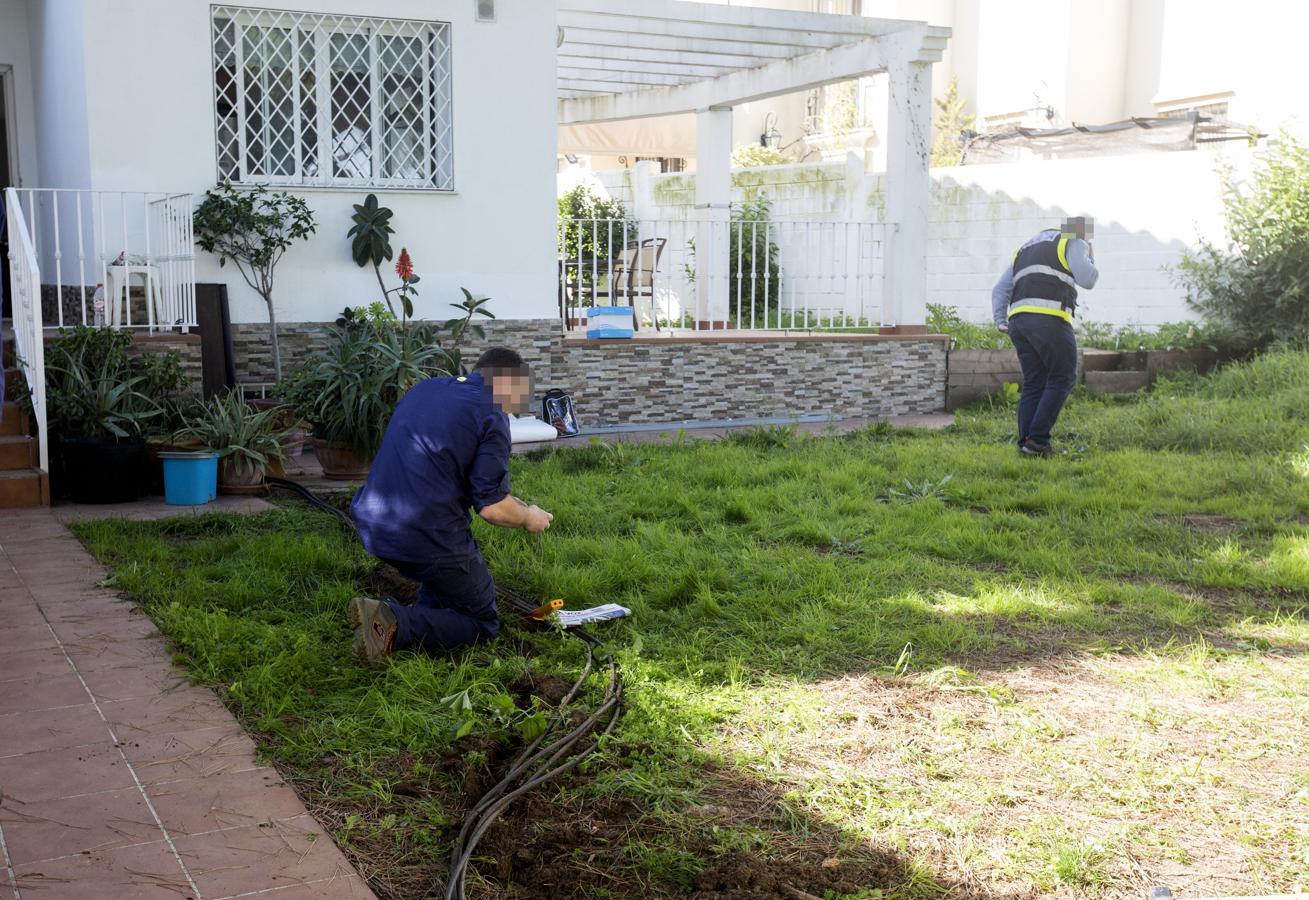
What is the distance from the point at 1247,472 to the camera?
750cm

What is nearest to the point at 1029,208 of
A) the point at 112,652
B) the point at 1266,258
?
the point at 1266,258

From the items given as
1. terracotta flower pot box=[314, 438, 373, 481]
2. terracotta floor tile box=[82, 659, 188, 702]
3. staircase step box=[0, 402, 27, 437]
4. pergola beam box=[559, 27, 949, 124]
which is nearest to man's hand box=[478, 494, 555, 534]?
terracotta floor tile box=[82, 659, 188, 702]

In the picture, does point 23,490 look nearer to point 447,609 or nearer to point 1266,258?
point 447,609

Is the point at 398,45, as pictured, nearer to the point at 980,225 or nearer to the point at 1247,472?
the point at 1247,472

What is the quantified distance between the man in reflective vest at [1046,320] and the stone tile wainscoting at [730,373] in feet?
8.81

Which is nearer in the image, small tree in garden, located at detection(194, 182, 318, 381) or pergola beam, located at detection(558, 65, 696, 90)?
small tree in garden, located at detection(194, 182, 318, 381)

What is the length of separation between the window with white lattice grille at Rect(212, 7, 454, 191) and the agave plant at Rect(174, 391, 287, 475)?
7.56 ft

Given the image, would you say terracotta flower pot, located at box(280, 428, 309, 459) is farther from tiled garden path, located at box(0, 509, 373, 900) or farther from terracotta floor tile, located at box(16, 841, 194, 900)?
terracotta floor tile, located at box(16, 841, 194, 900)

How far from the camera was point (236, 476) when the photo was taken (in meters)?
7.14

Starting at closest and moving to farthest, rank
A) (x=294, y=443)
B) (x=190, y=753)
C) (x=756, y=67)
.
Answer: (x=190, y=753)
(x=294, y=443)
(x=756, y=67)

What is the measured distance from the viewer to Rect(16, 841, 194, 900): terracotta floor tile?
2.60 meters

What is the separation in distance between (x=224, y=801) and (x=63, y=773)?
1.65 feet

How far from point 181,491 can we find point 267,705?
3.48 metres

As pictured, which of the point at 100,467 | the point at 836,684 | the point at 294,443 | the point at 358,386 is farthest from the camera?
the point at 294,443
